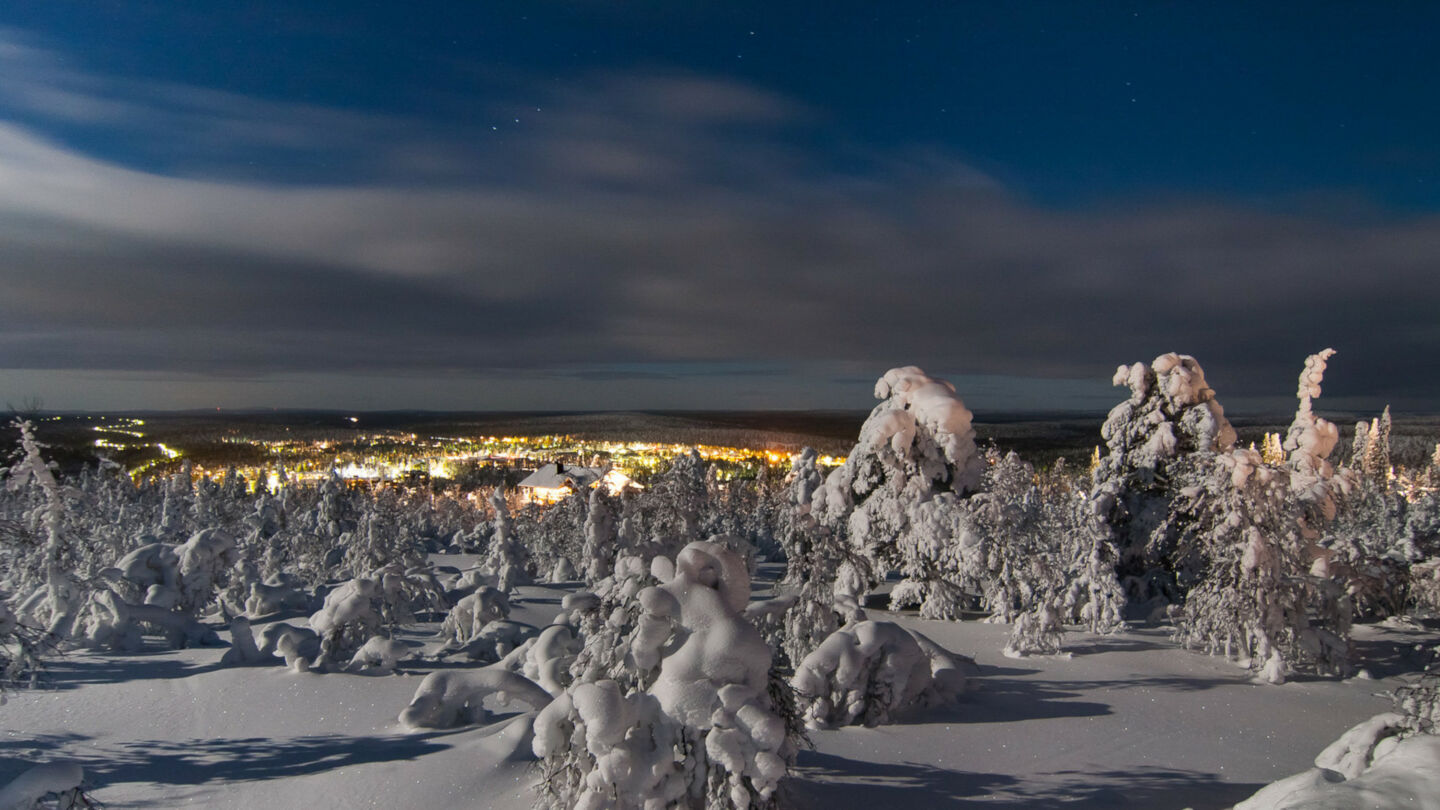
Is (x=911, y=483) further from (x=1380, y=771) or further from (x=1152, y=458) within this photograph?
(x=1380, y=771)

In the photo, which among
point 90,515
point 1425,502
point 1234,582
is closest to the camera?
point 1234,582

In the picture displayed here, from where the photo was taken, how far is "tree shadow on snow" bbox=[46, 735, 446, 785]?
10625mm

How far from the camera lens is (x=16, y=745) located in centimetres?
1197

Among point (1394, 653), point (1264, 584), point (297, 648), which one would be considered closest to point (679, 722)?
point (297, 648)

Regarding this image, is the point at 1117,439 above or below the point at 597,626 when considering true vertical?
above

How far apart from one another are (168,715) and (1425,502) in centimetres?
4235

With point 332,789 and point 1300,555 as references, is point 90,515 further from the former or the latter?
point 1300,555

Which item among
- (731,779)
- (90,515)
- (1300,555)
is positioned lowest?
(90,515)

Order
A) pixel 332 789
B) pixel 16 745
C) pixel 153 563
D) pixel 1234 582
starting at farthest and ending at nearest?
pixel 153 563 < pixel 1234 582 < pixel 16 745 < pixel 332 789

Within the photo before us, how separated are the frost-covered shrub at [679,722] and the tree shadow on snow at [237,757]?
189 inches

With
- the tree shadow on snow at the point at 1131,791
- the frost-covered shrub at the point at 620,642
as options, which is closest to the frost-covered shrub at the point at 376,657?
the frost-covered shrub at the point at 620,642

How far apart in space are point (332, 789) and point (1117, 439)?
74.8 ft

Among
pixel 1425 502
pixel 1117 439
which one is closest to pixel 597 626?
pixel 1117 439

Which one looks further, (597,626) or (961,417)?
(961,417)
